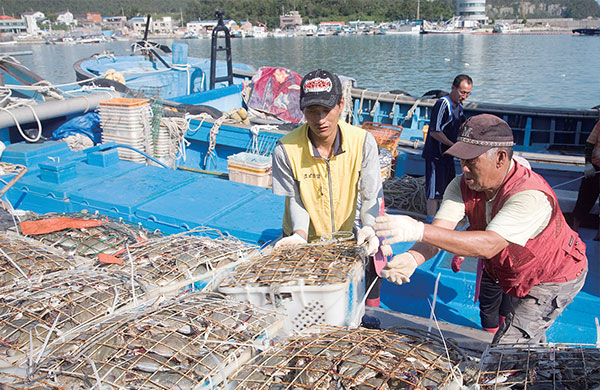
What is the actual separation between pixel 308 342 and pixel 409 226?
647mm

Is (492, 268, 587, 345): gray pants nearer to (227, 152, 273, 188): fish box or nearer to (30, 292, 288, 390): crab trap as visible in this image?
(30, 292, 288, 390): crab trap

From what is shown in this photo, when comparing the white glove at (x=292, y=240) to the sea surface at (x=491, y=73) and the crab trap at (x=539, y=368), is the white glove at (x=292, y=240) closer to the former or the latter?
the crab trap at (x=539, y=368)

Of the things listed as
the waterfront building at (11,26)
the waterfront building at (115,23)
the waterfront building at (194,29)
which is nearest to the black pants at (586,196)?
the waterfront building at (194,29)

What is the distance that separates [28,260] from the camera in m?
2.63

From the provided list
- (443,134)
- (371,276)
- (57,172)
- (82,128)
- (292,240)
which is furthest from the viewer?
(82,128)

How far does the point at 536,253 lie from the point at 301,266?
1.07 metres

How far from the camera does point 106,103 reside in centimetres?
630

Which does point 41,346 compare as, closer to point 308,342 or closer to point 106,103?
point 308,342

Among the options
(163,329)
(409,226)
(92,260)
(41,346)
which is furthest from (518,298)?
(92,260)

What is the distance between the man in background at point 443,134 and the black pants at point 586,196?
50.9 inches

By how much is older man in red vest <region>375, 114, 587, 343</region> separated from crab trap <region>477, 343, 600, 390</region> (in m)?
0.30

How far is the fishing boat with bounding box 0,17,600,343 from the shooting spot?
361 centimetres

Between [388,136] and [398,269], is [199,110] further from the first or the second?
[398,269]

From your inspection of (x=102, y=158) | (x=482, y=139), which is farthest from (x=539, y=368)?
(x=102, y=158)
